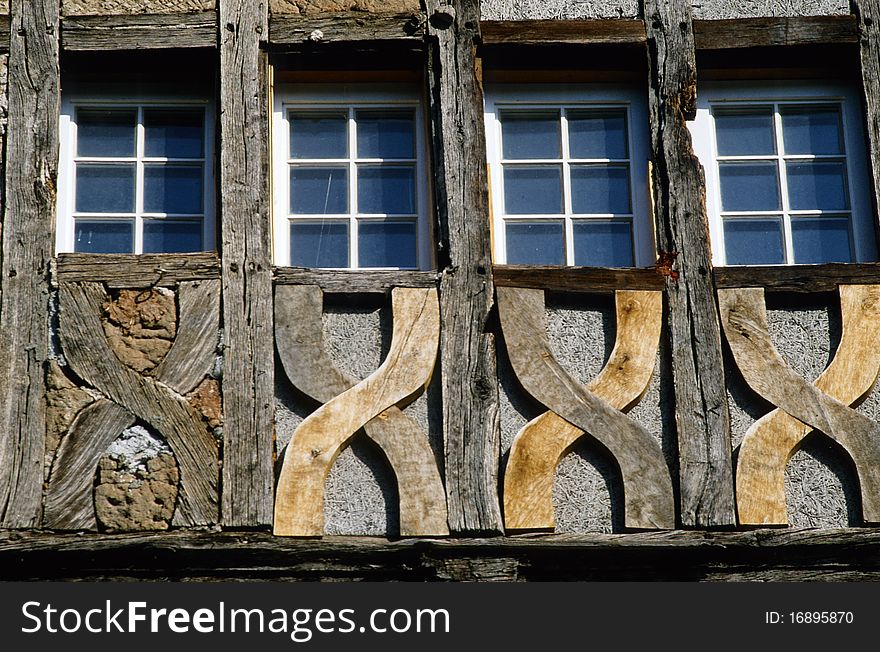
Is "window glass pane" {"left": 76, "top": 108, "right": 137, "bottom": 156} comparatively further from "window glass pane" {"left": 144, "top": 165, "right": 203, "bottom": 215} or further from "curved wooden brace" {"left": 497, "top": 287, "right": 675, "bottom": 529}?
"curved wooden brace" {"left": 497, "top": 287, "right": 675, "bottom": 529}

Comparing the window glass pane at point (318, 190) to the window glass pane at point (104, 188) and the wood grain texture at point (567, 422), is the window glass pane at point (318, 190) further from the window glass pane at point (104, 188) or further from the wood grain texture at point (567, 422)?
the wood grain texture at point (567, 422)

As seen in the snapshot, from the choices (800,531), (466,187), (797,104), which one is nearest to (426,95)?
(466,187)

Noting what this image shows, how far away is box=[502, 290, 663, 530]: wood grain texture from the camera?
21.9ft

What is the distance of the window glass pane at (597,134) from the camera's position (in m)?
7.46

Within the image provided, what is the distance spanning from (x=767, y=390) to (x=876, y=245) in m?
0.92

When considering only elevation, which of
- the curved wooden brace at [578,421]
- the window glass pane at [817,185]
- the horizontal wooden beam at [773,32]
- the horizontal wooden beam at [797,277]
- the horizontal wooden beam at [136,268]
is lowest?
the curved wooden brace at [578,421]

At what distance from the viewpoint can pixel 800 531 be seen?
6.64 m

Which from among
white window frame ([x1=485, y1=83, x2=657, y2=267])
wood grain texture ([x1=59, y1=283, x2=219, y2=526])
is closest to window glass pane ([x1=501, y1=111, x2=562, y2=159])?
white window frame ([x1=485, y1=83, x2=657, y2=267])

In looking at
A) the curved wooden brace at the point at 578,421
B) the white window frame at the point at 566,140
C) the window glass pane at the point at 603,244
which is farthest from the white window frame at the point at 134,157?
the window glass pane at the point at 603,244

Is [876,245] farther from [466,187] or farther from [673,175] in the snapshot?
[466,187]

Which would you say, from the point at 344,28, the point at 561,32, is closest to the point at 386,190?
the point at 344,28

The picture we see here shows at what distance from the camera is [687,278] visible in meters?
7.00

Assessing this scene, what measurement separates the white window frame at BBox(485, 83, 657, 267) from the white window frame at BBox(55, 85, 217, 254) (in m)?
1.19

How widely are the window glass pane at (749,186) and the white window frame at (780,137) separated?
3cm
